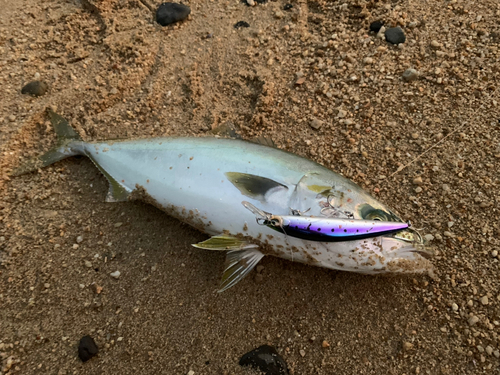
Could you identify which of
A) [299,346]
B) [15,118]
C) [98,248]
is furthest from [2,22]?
[299,346]

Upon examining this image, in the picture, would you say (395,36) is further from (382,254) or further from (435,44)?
(382,254)

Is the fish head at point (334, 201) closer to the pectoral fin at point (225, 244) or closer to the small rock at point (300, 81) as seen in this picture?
the pectoral fin at point (225, 244)

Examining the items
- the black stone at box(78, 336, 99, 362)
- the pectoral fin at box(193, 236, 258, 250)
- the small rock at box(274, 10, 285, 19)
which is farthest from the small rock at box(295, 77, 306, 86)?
the black stone at box(78, 336, 99, 362)

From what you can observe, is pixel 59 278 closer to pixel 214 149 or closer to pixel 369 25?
pixel 214 149

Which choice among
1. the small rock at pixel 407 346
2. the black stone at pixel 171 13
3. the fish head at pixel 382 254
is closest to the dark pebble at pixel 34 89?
the black stone at pixel 171 13

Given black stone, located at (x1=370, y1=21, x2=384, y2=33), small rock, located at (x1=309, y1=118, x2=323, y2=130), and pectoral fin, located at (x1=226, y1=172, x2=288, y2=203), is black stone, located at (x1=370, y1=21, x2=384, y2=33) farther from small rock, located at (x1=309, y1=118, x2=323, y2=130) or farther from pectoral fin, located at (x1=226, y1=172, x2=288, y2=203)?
pectoral fin, located at (x1=226, y1=172, x2=288, y2=203)
